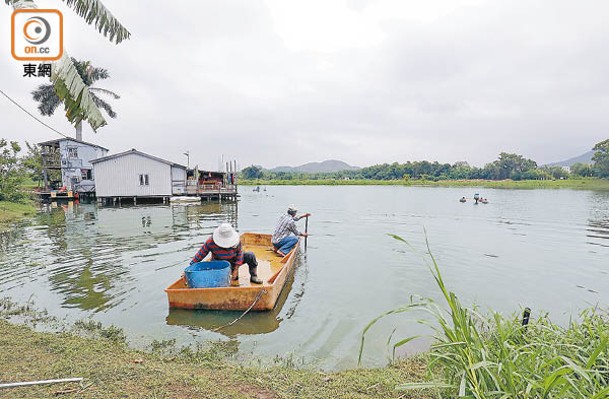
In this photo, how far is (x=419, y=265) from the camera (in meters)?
9.91

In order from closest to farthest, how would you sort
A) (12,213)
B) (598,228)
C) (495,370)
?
(495,370) < (598,228) < (12,213)

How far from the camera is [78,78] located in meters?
6.77

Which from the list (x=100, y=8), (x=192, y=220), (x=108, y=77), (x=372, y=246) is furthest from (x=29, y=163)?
(x=372, y=246)

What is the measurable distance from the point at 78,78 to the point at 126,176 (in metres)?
26.0

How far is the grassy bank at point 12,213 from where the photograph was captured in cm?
1629

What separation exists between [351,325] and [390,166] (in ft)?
330

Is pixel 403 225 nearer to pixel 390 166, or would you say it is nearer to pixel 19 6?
pixel 19 6

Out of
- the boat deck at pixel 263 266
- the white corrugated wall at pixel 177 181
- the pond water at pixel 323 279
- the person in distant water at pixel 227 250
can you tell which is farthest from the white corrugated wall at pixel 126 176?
Answer: the person in distant water at pixel 227 250

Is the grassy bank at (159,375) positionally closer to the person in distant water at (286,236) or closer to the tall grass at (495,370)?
the tall grass at (495,370)

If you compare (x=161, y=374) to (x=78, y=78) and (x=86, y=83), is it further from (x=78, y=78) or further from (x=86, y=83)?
(x=86, y=83)

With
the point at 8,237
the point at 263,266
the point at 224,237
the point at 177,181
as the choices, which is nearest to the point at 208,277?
the point at 224,237

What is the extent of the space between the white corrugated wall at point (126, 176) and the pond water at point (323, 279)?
45.5ft

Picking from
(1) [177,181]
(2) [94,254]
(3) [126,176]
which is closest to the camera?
(2) [94,254]

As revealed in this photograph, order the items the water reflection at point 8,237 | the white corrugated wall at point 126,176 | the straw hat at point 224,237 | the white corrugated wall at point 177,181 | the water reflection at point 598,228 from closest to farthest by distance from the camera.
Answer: the straw hat at point 224,237 → the water reflection at point 8,237 → the water reflection at point 598,228 → the white corrugated wall at point 126,176 → the white corrugated wall at point 177,181
